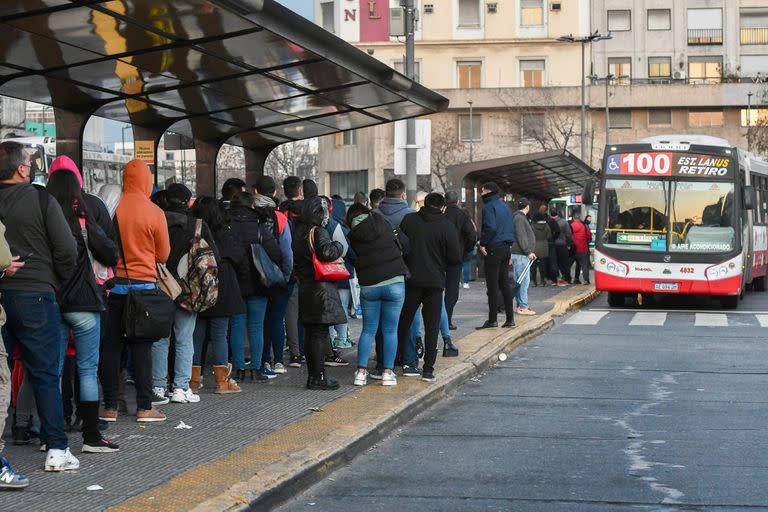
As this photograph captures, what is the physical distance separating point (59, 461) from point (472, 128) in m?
67.4

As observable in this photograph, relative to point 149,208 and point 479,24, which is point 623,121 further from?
point 149,208

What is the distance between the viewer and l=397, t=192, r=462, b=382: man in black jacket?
1185 centimetres

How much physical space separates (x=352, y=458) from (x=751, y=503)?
103 inches

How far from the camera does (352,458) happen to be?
8531 mm

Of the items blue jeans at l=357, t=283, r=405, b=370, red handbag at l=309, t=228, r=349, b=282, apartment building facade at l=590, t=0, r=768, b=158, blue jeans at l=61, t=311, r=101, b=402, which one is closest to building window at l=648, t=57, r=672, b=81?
apartment building facade at l=590, t=0, r=768, b=158

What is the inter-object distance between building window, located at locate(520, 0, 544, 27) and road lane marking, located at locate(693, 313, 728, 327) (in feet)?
175

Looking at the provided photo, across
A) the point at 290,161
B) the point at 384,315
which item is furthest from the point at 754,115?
the point at 384,315

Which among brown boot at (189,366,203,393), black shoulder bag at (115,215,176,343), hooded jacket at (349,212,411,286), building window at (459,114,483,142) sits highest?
building window at (459,114,483,142)

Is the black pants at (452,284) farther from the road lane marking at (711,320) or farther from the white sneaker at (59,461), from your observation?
the white sneaker at (59,461)

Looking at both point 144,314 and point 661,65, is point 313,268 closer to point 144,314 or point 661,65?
point 144,314

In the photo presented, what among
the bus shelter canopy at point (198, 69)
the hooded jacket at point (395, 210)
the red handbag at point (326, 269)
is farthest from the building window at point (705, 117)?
the red handbag at point (326, 269)

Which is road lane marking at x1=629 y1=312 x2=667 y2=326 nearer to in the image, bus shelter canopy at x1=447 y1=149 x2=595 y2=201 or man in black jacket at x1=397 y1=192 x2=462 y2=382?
bus shelter canopy at x1=447 y1=149 x2=595 y2=201

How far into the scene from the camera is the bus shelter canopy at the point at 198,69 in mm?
9734

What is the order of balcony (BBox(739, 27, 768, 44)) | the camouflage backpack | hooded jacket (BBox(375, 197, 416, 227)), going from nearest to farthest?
1. the camouflage backpack
2. hooded jacket (BBox(375, 197, 416, 227))
3. balcony (BBox(739, 27, 768, 44))
